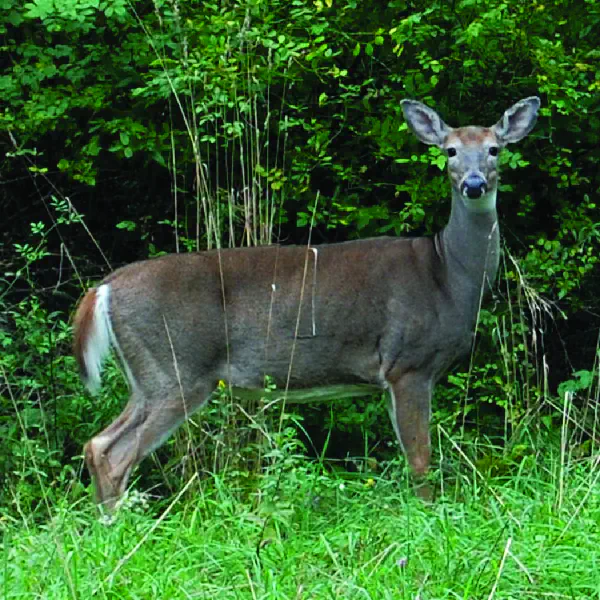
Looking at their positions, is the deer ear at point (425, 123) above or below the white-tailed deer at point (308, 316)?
above

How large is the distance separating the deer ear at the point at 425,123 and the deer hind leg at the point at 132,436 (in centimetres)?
170

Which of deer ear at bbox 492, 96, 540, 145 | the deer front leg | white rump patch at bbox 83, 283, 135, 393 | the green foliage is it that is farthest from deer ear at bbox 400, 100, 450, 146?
white rump patch at bbox 83, 283, 135, 393

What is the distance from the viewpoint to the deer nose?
6.74 metres

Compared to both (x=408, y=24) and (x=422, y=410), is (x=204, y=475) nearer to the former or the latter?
(x=422, y=410)

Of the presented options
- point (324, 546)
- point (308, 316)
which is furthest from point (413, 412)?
point (324, 546)

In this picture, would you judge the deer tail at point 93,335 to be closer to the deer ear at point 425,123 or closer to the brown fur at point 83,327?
the brown fur at point 83,327

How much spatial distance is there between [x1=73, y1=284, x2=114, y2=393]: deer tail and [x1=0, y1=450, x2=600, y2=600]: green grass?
38.1 inches

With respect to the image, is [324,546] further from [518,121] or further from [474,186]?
[518,121]

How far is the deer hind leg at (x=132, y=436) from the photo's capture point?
643 cm

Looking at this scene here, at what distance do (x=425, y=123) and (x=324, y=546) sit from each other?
3006mm

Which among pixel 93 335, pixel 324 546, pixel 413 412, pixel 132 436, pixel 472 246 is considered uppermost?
pixel 472 246

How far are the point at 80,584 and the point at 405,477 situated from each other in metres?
1.78

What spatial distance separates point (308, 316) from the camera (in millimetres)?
6867

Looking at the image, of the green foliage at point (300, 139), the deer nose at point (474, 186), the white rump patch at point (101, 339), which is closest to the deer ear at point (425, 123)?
the green foliage at point (300, 139)
